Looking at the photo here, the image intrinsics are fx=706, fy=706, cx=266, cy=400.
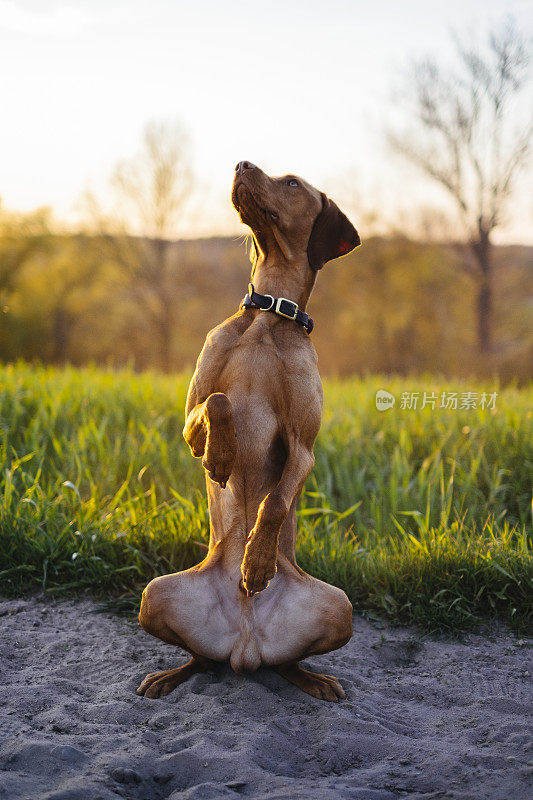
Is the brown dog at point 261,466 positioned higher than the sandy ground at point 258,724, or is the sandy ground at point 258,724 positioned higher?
the brown dog at point 261,466

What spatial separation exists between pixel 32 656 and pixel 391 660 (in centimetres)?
171

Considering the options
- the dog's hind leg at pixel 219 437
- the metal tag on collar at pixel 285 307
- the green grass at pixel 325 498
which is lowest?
the green grass at pixel 325 498

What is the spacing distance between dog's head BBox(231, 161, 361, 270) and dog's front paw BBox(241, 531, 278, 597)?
1.24m

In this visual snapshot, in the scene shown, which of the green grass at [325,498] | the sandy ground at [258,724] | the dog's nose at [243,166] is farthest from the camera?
the green grass at [325,498]

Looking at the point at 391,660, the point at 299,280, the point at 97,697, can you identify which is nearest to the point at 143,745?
the point at 97,697

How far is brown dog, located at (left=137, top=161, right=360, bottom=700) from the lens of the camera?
2732mm

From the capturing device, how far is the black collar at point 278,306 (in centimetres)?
296

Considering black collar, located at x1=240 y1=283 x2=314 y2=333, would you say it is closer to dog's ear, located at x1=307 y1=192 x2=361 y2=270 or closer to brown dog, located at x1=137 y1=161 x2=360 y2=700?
brown dog, located at x1=137 y1=161 x2=360 y2=700

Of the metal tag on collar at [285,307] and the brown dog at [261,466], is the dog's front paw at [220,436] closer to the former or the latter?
the brown dog at [261,466]

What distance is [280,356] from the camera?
2900mm

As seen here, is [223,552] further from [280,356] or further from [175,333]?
[175,333]

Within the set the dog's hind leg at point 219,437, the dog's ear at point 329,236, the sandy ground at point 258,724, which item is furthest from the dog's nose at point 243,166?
the sandy ground at point 258,724

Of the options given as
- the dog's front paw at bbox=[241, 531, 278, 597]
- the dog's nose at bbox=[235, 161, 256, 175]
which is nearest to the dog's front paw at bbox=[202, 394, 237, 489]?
the dog's front paw at bbox=[241, 531, 278, 597]

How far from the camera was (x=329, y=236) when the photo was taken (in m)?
3.11
